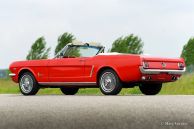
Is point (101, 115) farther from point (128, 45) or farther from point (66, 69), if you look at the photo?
point (128, 45)

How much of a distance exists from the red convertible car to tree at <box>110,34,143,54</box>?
34426mm

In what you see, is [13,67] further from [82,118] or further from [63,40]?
[63,40]

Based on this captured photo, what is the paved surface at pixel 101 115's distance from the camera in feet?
22.5

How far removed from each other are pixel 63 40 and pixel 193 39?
1309 centimetres

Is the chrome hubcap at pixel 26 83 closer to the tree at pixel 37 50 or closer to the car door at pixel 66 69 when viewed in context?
the car door at pixel 66 69

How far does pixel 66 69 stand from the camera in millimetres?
13734

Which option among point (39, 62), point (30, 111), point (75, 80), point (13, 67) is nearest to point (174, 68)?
point (75, 80)

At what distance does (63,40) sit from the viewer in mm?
49031

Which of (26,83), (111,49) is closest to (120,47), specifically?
(111,49)

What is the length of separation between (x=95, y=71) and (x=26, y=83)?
2346 millimetres

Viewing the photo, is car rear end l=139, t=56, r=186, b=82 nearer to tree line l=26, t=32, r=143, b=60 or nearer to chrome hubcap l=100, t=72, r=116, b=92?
chrome hubcap l=100, t=72, r=116, b=92

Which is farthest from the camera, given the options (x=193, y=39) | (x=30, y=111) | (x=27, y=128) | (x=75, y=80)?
(x=193, y=39)

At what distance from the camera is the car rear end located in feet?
40.3

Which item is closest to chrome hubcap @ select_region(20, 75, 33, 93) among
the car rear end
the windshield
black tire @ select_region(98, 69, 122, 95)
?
the windshield
